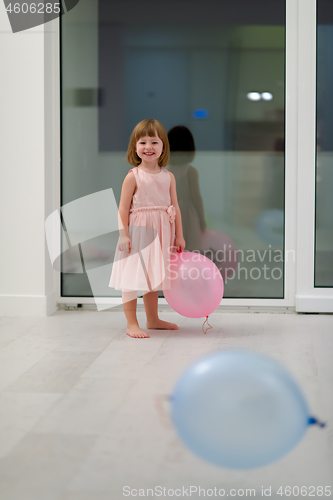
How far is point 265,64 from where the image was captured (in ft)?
10.1

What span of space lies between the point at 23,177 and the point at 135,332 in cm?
120

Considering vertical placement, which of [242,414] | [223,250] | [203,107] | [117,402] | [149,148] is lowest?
[117,402]

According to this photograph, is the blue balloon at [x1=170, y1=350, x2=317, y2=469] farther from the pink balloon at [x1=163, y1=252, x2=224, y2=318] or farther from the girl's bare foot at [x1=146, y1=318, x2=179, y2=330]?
the girl's bare foot at [x1=146, y1=318, x2=179, y2=330]

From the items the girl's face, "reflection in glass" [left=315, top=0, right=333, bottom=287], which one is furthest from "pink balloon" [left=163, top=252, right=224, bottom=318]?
"reflection in glass" [left=315, top=0, right=333, bottom=287]

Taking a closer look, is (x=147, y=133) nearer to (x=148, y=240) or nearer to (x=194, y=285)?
(x=148, y=240)

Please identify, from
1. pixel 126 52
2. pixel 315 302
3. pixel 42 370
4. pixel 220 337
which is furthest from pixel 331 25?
pixel 42 370

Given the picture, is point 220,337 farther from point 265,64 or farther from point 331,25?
point 331,25

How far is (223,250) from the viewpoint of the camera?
316 centimetres

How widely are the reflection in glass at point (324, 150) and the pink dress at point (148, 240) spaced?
3.31 feet

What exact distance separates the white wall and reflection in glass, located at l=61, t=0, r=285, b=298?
0.24 metres

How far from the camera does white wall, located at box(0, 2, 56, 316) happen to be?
3.01 m

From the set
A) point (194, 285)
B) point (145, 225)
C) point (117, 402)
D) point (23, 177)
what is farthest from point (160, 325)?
point (23, 177)

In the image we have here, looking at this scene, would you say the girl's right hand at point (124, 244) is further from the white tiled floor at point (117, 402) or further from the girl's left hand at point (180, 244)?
the white tiled floor at point (117, 402)

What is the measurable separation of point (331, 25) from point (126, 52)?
122 centimetres
